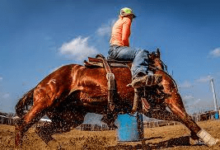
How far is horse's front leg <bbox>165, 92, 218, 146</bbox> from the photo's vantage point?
18.3 feet

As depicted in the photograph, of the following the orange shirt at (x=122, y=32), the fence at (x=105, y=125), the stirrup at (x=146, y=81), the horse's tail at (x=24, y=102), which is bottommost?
the horse's tail at (x=24, y=102)

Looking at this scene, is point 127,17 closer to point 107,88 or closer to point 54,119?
point 107,88

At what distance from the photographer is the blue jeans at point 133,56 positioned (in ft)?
19.8

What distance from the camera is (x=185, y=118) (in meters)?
5.80

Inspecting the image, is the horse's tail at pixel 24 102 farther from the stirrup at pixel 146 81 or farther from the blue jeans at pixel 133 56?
the stirrup at pixel 146 81

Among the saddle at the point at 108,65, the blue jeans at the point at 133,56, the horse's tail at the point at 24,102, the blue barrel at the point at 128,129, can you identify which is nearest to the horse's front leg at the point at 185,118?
the blue jeans at the point at 133,56

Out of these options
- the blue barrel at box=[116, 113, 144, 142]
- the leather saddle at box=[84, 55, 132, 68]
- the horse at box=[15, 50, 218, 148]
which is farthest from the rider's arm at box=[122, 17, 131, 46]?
the blue barrel at box=[116, 113, 144, 142]

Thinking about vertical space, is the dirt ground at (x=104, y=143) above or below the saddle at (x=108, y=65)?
below

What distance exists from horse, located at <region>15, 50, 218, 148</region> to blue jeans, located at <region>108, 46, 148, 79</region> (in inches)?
9.4

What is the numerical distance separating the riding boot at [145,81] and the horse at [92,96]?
0.18 meters

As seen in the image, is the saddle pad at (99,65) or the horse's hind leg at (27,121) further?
the saddle pad at (99,65)

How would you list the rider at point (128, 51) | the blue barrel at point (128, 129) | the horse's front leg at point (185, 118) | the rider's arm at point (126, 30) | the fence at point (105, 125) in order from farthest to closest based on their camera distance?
the fence at point (105, 125)
the blue barrel at point (128, 129)
the rider's arm at point (126, 30)
the rider at point (128, 51)
the horse's front leg at point (185, 118)

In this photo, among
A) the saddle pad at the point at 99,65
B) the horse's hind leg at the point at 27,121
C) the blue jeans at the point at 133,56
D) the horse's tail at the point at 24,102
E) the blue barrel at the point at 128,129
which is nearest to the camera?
the horse's hind leg at the point at 27,121

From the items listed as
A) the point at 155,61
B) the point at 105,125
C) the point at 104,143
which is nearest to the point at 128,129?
the point at 104,143
